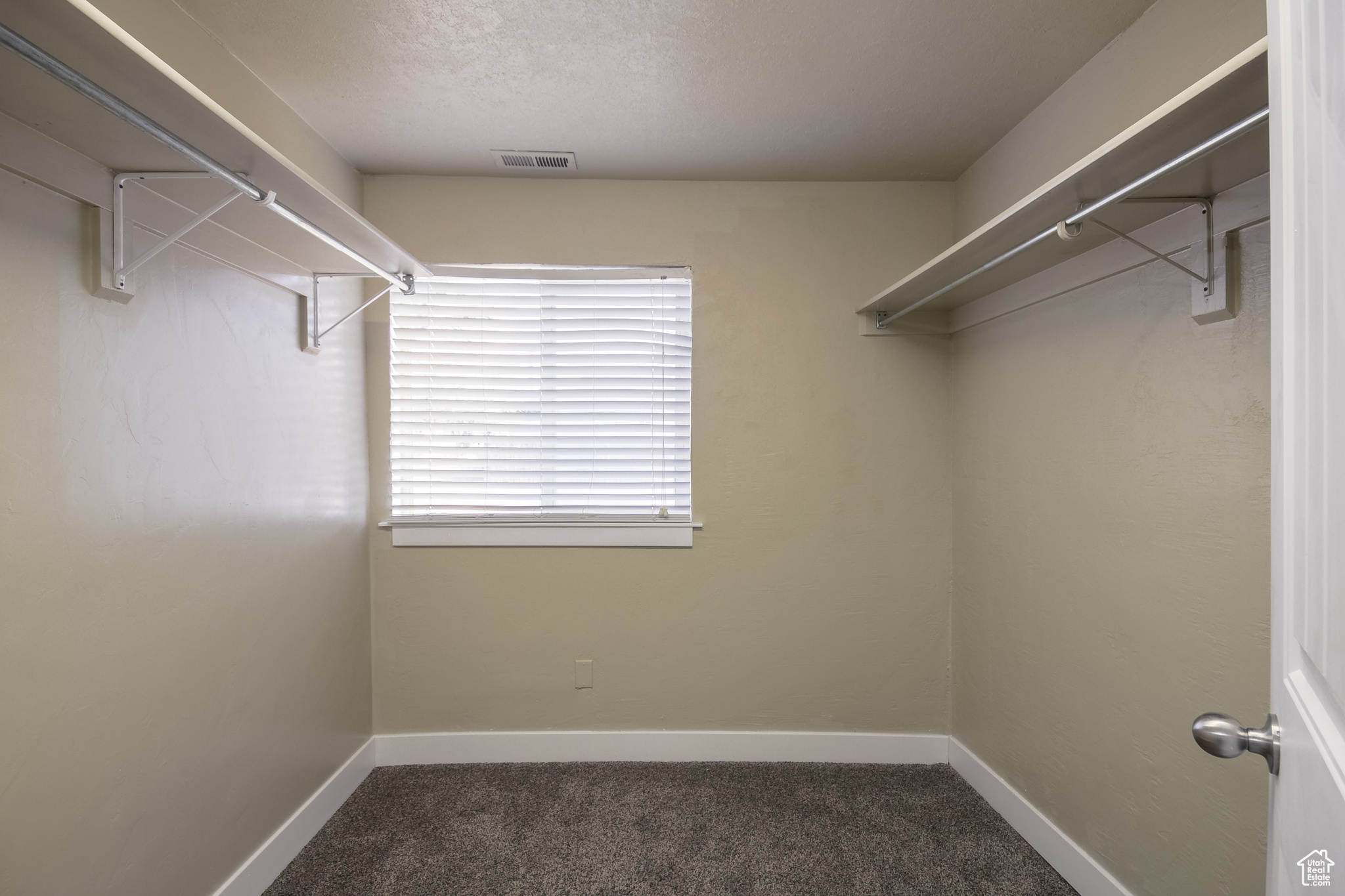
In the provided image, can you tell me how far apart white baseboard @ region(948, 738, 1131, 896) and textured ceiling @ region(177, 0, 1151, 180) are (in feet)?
7.21

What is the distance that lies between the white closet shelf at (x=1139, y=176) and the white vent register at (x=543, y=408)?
1.06m

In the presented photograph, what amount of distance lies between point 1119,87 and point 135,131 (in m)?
2.23

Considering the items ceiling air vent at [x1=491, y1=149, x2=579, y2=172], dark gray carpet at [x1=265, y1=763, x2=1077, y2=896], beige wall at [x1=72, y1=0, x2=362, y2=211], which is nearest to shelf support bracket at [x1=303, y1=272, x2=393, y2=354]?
beige wall at [x1=72, y1=0, x2=362, y2=211]

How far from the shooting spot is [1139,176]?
4.62 ft

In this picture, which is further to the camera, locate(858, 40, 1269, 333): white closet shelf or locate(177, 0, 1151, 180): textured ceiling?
locate(177, 0, 1151, 180): textured ceiling

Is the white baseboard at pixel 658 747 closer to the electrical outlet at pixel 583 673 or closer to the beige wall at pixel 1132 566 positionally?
the electrical outlet at pixel 583 673

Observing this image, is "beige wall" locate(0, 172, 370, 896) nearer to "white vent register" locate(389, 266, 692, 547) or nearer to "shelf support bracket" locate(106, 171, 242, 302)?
"shelf support bracket" locate(106, 171, 242, 302)

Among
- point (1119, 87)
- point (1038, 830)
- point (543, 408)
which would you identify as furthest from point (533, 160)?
point (1038, 830)

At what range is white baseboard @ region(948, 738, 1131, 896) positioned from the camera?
1946 mm

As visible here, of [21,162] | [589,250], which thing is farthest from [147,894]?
[589,250]

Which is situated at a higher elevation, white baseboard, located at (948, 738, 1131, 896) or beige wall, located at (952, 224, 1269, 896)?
beige wall, located at (952, 224, 1269, 896)

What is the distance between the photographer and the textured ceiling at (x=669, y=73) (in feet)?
5.79

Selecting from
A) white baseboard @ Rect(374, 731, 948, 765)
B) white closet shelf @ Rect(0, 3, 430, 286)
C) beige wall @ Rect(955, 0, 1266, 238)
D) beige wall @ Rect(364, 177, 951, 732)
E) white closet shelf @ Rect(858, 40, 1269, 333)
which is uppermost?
beige wall @ Rect(955, 0, 1266, 238)

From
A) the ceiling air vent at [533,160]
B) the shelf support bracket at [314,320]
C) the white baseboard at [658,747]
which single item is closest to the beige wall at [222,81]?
the shelf support bracket at [314,320]
